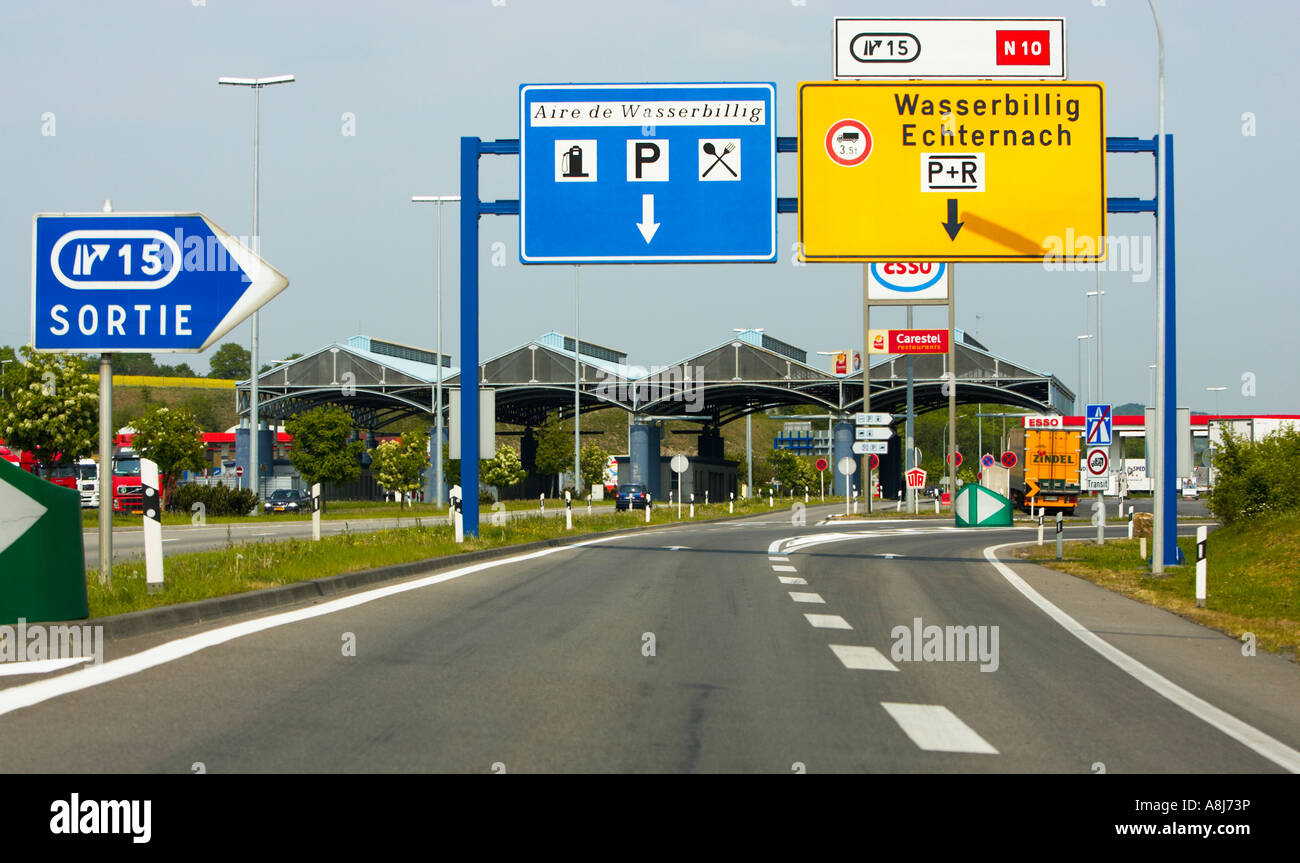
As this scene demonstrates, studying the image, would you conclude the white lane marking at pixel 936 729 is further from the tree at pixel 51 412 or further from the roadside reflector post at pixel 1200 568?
the tree at pixel 51 412

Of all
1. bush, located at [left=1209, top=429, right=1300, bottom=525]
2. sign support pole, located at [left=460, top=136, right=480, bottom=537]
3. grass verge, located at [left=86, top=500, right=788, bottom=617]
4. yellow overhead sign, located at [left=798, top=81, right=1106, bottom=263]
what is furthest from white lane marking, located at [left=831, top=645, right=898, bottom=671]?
bush, located at [left=1209, top=429, right=1300, bottom=525]

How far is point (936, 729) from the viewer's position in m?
6.69

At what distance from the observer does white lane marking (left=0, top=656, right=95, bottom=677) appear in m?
7.95

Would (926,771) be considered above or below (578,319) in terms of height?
below

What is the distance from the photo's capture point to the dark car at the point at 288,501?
65.9 meters

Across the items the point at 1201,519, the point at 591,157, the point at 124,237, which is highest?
the point at 591,157

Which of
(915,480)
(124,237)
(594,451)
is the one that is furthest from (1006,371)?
(124,237)

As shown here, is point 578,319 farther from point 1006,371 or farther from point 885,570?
point 885,570

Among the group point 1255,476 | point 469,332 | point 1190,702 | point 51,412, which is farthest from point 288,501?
point 1190,702

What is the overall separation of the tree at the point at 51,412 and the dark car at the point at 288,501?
14.3m

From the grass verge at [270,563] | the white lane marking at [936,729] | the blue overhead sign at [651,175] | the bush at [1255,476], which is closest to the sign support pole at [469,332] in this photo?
the grass verge at [270,563]
